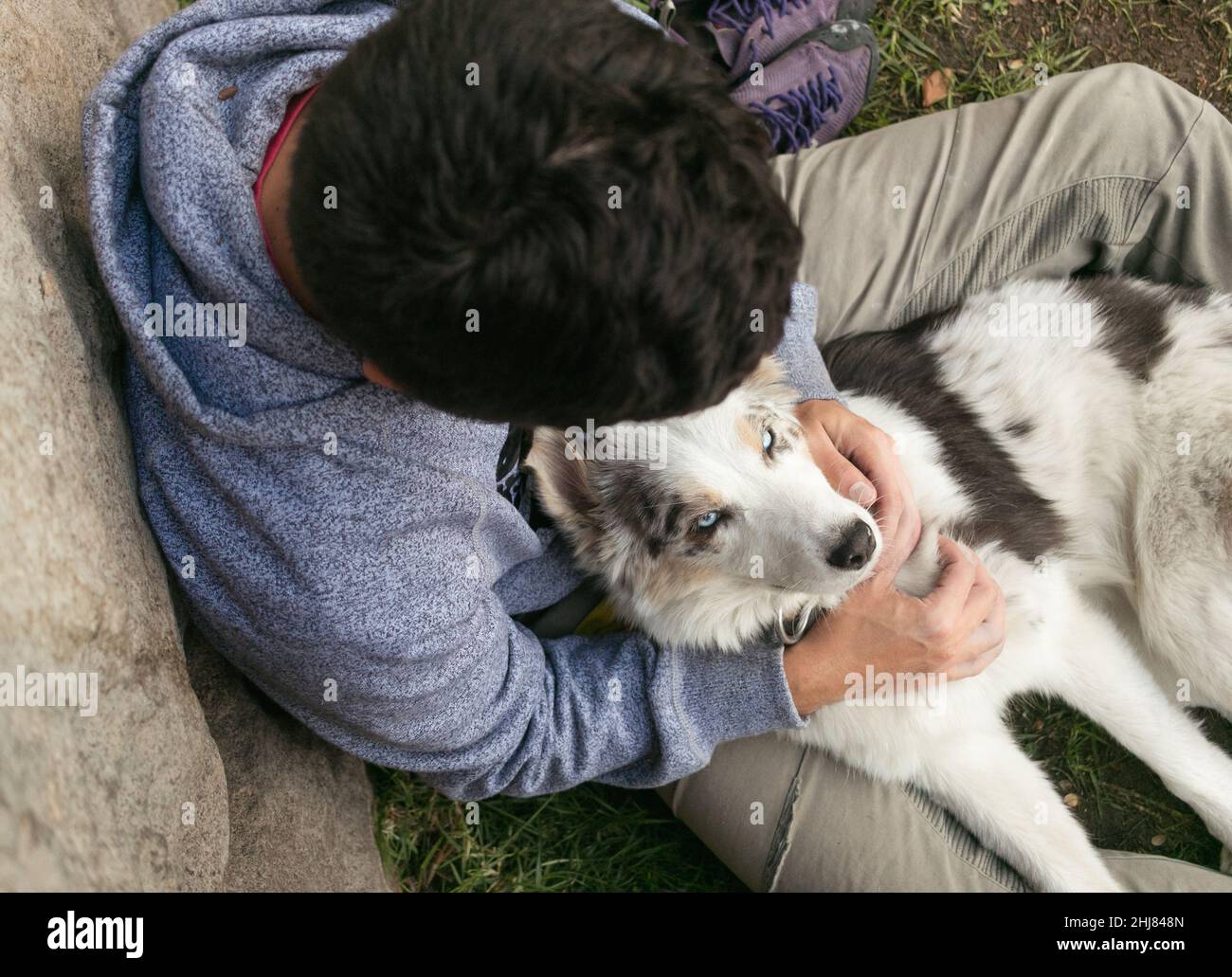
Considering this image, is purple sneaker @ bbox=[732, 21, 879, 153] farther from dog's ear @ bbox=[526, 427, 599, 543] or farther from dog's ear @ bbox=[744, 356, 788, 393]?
dog's ear @ bbox=[526, 427, 599, 543]

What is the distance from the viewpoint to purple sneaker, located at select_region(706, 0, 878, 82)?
334 centimetres

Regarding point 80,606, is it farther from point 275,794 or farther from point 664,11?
point 664,11

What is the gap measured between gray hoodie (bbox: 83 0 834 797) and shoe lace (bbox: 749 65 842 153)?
1.73 meters

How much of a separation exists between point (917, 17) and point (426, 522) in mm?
3111

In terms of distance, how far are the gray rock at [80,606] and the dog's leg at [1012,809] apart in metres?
1.80

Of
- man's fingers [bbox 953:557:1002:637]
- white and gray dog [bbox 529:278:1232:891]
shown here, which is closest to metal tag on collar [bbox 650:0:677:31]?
white and gray dog [bbox 529:278:1232:891]

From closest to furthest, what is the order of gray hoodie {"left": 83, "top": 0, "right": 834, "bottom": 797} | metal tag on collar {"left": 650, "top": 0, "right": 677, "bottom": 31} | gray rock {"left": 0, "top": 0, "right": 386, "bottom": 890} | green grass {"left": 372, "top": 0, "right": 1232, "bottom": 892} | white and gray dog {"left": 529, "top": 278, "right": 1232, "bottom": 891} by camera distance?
gray rock {"left": 0, "top": 0, "right": 386, "bottom": 890}, gray hoodie {"left": 83, "top": 0, "right": 834, "bottom": 797}, white and gray dog {"left": 529, "top": 278, "right": 1232, "bottom": 891}, green grass {"left": 372, "top": 0, "right": 1232, "bottom": 892}, metal tag on collar {"left": 650, "top": 0, "right": 677, "bottom": 31}

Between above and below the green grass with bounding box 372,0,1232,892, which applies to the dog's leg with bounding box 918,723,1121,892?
above

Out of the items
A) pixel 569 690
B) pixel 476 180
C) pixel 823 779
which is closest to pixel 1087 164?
pixel 823 779

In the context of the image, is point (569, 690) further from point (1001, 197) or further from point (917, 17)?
point (917, 17)

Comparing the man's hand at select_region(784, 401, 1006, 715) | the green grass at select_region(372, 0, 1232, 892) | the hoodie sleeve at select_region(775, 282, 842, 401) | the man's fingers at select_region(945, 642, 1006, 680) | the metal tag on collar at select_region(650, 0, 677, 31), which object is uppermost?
the metal tag on collar at select_region(650, 0, 677, 31)

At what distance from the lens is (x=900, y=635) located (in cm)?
242

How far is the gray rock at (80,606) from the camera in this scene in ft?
4.63
